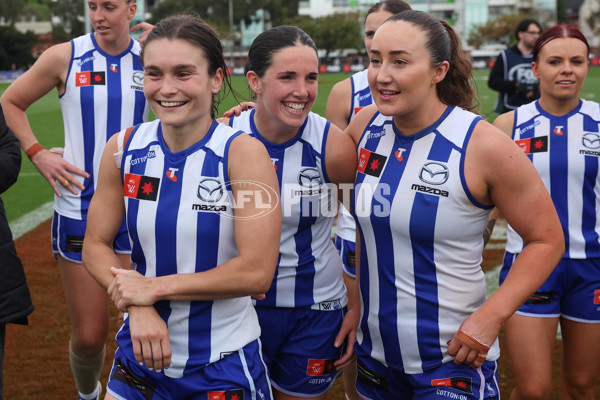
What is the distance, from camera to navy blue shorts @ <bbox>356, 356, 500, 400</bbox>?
2574 millimetres

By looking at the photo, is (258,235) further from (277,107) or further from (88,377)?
(88,377)

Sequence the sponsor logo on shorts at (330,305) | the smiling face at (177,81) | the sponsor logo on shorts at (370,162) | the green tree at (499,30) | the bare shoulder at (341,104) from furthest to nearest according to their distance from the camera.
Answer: the green tree at (499,30)
the bare shoulder at (341,104)
the sponsor logo on shorts at (330,305)
the sponsor logo on shorts at (370,162)
the smiling face at (177,81)

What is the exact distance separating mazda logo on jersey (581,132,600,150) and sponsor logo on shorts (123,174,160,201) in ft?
7.46

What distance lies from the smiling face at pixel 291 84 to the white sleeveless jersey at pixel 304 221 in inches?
5.4

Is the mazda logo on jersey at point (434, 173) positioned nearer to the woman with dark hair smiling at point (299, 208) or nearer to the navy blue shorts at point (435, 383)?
the woman with dark hair smiling at point (299, 208)

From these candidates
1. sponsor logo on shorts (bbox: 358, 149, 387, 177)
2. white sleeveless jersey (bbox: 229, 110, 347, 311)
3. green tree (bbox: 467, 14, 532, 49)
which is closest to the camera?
sponsor logo on shorts (bbox: 358, 149, 387, 177)

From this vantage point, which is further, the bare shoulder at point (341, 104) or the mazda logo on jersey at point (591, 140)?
the bare shoulder at point (341, 104)

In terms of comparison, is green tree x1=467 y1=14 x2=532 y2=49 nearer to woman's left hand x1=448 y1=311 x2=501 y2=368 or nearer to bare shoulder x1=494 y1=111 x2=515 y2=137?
bare shoulder x1=494 y1=111 x2=515 y2=137

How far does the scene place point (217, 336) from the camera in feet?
7.97

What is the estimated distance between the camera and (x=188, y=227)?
238 centimetres

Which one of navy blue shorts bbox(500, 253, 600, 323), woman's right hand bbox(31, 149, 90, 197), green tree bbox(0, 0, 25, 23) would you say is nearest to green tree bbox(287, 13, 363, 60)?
green tree bbox(0, 0, 25, 23)

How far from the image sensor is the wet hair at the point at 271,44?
9.55 feet

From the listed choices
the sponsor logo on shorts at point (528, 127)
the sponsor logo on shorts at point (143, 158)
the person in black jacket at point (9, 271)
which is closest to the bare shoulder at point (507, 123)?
the sponsor logo on shorts at point (528, 127)

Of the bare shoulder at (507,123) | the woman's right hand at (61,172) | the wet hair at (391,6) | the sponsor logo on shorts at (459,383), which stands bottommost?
the sponsor logo on shorts at (459,383)
